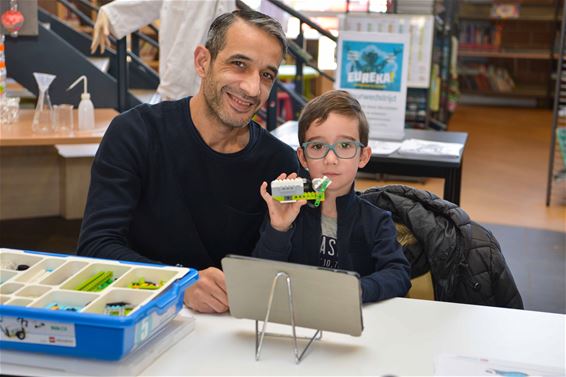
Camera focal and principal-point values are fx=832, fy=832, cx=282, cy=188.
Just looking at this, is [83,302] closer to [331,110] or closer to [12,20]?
[331,110]

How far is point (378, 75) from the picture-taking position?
4250 mm

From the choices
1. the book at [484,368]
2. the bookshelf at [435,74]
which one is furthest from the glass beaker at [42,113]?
the book at [484,368]

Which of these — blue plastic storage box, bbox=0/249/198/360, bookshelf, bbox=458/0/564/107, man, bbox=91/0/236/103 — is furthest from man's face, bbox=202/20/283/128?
bookshelf, bbox=458/0/564/107

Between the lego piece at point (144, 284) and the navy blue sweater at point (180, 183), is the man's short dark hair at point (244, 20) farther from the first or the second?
the lego piece at point (144, 284)

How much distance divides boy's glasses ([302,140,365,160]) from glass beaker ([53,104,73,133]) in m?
2.40

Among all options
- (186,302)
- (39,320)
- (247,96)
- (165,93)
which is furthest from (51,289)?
(165,93)

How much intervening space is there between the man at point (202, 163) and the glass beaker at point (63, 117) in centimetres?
209

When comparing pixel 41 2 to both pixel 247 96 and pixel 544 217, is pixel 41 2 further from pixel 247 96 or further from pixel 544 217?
pixel 247 96

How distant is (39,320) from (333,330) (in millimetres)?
547

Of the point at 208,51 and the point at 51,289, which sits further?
the point at 208,51

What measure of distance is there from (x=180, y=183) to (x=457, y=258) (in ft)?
2.46

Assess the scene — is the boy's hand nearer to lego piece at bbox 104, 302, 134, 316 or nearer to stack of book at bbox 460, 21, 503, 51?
lego piece at bbox 104, 302, 134, 316

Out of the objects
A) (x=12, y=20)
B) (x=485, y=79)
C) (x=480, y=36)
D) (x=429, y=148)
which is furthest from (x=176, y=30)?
(x=485, y=79)

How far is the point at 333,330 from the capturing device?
161 cm
